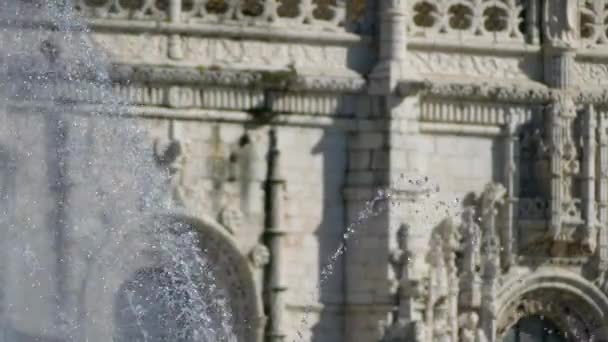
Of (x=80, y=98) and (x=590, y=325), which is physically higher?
(x=80, y=98)

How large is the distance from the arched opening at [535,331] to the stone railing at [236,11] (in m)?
4.04

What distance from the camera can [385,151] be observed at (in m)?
34.2

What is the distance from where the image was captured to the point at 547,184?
35312mm

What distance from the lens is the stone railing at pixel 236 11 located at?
1313 inches

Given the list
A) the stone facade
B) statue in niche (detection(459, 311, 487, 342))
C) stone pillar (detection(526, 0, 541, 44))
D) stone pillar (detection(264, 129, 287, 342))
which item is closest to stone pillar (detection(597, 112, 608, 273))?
the stone facade

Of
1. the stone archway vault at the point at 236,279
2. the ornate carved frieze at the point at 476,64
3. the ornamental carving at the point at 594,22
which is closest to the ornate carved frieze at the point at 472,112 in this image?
the ornate carved frieze at the point at 476,64

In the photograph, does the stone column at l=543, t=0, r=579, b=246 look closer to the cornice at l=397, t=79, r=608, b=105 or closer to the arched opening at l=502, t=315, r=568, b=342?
the cornice at l=397, t=79, r=608, b=105

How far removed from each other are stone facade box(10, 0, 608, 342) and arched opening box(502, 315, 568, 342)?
0.13 meters

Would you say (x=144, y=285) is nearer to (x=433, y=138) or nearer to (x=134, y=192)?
(x=134, y=192)

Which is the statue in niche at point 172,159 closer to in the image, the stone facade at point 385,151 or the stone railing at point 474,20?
the stone facade at point 385,151

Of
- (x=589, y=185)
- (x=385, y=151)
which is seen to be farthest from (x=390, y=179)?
(x=589, y=185)

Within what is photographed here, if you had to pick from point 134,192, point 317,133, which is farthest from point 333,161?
point 134,192

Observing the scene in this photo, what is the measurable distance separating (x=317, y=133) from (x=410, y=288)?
79.8 inches

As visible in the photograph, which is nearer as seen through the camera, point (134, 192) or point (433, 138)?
point (134, 192)
